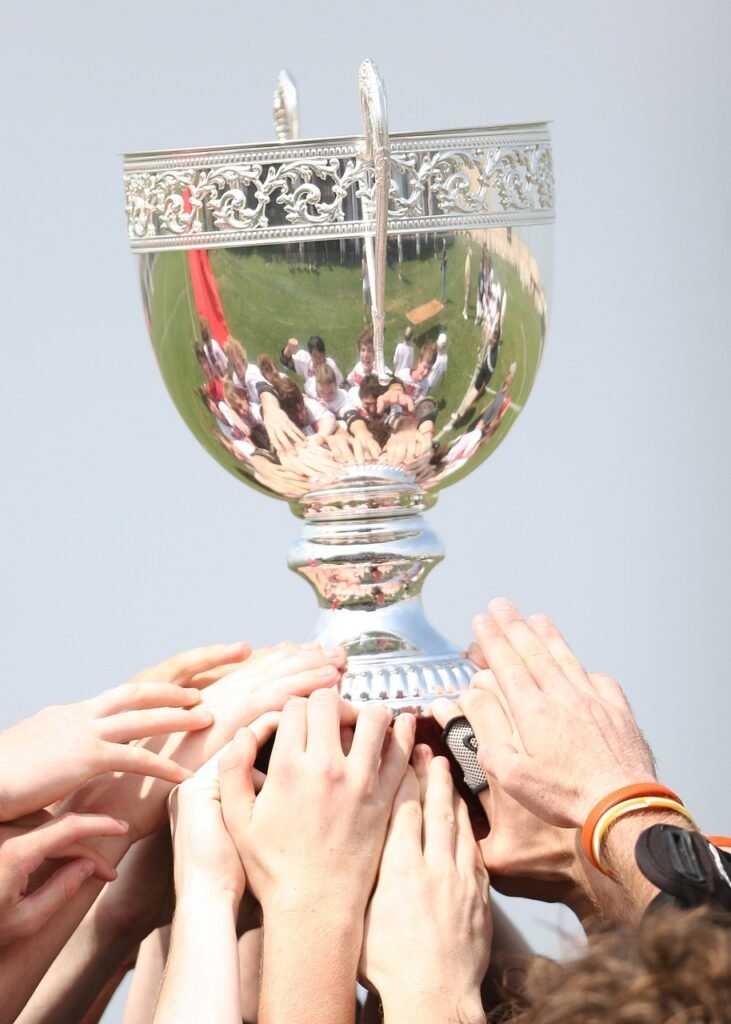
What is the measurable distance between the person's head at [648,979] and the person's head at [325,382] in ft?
1.28

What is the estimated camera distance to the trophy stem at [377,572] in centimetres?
92

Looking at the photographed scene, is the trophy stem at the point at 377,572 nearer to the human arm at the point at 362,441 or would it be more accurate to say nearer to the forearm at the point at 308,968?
the human arm at the point at 362,441

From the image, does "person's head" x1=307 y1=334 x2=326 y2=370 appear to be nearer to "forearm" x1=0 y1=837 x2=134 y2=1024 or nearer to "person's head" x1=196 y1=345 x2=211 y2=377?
"person's head" x1=196 y1=345 x2=211 y2=377

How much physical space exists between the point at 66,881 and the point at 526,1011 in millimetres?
347

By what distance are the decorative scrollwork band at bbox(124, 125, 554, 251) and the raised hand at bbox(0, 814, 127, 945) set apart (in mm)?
331

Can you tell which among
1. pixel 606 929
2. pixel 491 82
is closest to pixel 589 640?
pixel 491 82

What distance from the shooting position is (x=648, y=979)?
53cm

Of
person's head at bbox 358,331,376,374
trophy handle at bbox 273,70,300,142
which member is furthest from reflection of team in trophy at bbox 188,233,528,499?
trophy handle at bbox 273,70,300,142

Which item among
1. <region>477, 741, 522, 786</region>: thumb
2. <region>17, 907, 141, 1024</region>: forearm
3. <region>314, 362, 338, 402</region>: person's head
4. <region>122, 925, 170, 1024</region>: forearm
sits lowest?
<region>122, 925, 170, 1024</region>: forearm

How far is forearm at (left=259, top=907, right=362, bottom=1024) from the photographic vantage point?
0.73 m

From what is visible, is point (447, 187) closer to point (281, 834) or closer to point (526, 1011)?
point (281, 834)

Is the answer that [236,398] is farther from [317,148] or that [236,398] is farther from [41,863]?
[41,863]

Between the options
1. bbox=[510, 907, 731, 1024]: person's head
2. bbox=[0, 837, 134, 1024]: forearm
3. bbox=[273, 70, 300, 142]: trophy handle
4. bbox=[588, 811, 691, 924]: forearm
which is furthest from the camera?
bbox=[273, 70, 300, 142]: trophy handle

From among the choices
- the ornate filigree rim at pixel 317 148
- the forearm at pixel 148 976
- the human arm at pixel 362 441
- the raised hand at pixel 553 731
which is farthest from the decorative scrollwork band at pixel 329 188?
the forearm at pixel 148 976
